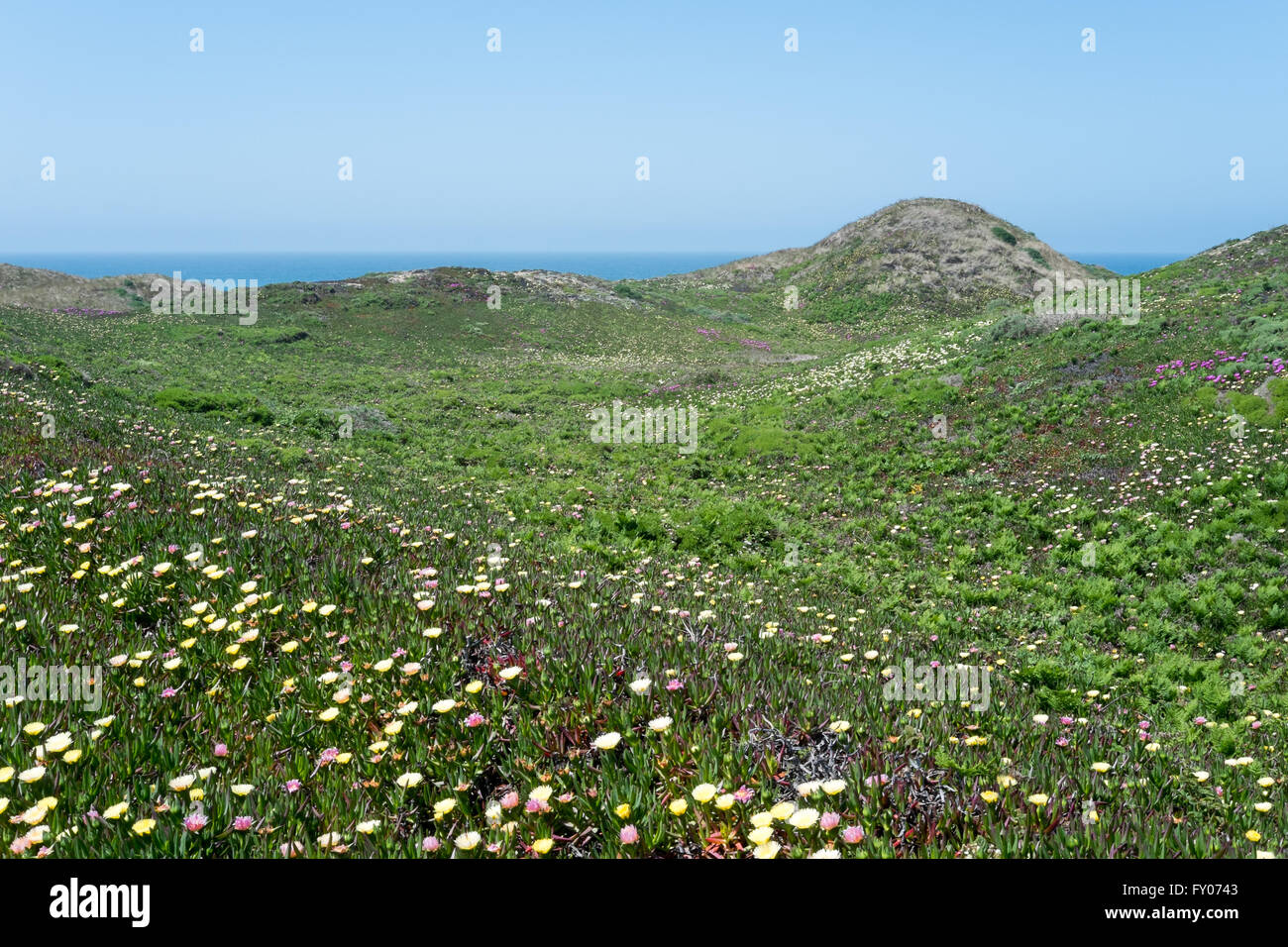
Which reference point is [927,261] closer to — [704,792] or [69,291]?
[704,792]

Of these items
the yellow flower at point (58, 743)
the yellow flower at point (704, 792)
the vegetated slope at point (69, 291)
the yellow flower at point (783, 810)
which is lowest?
the yellow flower at point (783, 810)

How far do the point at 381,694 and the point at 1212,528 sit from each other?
12.2 meters

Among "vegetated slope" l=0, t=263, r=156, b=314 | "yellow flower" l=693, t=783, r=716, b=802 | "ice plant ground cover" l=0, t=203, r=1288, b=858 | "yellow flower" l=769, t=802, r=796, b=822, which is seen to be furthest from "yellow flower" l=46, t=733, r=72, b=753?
"vegetated slope" l=0, t=263, r=156, b=314

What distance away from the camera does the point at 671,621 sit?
5.70 m

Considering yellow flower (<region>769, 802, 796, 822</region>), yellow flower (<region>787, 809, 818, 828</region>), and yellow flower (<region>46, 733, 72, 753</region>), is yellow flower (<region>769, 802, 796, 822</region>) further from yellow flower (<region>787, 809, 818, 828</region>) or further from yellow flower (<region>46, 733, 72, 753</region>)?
yellow flower (<region>46, 733, 72, 753</region>)

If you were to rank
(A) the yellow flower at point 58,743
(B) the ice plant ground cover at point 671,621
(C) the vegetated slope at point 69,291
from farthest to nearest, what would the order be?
(C) the vegetated slope at point 69,291
(A) the yellow flower at point 58,743
(B) the ice plant ground cover at point 671,621

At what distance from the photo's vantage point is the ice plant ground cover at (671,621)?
3072mm

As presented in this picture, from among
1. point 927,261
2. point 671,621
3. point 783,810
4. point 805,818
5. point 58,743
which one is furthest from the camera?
point 927,261

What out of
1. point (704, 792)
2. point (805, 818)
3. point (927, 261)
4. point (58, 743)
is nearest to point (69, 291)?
point (58, 743)

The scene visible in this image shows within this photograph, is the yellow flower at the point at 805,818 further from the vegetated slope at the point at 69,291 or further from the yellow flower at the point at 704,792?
the vegetated slope at the point at 69,291

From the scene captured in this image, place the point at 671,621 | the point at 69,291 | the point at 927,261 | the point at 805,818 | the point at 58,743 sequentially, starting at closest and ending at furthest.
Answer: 1. the point at 805,818
2. the point at 58,743
3. the point at 671,621
4. the point at 69,291
5. the point at 927,261

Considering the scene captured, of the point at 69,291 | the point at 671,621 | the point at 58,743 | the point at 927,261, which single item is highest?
the point at 927,261

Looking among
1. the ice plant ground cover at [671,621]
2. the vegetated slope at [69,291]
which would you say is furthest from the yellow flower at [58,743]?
the vegetated slope at [69,291]
